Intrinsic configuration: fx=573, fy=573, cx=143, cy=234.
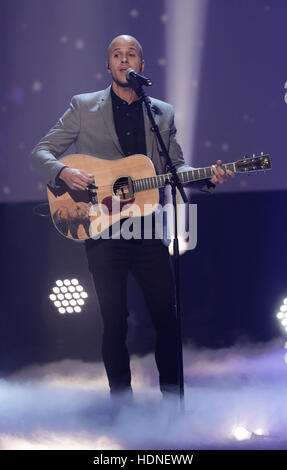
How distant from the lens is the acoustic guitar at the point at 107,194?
131 inches

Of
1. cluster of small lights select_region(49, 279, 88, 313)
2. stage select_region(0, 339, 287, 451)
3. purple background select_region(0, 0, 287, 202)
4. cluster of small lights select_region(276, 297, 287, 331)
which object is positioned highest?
purple background select_region(0, 0, 287, 202)

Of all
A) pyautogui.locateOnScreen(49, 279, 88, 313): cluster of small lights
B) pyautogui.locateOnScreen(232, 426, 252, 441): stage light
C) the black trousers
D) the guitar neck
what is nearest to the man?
the black trousers

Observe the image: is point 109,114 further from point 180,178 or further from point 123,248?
point 123,248

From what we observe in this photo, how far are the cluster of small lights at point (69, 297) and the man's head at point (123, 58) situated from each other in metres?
1.53

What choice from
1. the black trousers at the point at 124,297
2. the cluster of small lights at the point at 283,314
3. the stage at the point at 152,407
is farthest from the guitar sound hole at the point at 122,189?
the cluster of small lights at the point at 283,314

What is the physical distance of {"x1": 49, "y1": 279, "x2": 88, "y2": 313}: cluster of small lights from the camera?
163 inches

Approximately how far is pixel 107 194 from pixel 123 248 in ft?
1.10

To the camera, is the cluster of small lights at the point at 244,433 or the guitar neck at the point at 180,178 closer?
the cluster of small lights at the point at 244,433

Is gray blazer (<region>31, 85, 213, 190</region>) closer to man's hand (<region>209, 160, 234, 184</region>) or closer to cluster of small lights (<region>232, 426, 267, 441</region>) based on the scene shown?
man's hand (<region>209, 160, 234, 184</region>)

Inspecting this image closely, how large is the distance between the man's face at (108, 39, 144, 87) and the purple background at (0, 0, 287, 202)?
1.86 feet

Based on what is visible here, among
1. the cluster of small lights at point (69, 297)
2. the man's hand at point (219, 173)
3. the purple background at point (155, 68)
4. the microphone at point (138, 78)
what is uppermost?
the purple background at point (155, 68)

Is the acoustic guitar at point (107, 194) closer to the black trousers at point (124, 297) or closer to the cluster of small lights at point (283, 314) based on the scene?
the black trousers at point (124, 297)

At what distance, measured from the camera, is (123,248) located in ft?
11.1

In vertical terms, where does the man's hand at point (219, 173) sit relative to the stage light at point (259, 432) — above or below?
above
